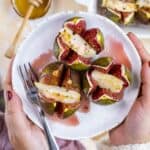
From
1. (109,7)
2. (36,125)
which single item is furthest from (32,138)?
(109,7)

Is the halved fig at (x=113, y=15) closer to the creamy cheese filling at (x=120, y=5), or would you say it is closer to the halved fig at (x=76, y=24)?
the creamy cheese filling at (x=120, y=5)

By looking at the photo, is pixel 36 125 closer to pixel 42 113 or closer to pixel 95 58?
pixel 42 113

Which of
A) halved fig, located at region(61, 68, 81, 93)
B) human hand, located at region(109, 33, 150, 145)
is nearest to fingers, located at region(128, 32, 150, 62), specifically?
human hand, located at region(109, 33, 150, 145)

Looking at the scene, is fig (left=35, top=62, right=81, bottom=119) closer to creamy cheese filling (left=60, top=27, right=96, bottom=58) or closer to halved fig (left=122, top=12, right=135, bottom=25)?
creamy cheese filling (left=60, top=27, right=96, bottom=58)

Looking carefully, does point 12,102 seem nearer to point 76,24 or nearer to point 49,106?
point 49,106

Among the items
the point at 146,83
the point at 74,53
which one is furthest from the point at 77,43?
the point at 146,83

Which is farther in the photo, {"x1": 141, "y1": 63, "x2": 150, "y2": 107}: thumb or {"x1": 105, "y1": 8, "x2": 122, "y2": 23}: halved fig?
{"x1": 105, "y1": 8, "x2": 122, "y2": 23}: halved fig
